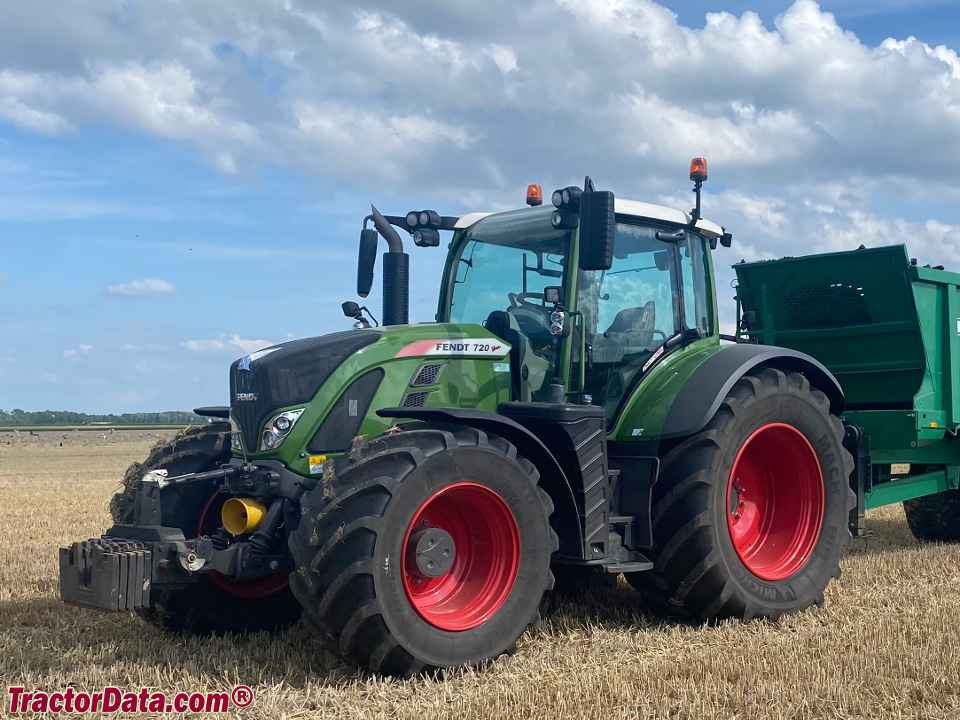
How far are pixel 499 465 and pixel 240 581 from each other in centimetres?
200

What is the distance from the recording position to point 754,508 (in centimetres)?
705

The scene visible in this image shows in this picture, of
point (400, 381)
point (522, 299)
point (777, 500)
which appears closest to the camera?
point (400, 381)

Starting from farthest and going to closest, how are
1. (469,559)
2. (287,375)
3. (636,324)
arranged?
(636,324)
(287,375)
(469,559)

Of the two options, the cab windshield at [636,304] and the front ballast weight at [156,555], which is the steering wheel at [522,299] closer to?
the cab windshield at [636,304]

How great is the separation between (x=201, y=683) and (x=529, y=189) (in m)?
3.94

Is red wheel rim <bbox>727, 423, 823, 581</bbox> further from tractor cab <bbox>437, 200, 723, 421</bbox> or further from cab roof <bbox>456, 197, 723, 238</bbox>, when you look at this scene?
cab roof <bbox>456, 197, 723, 238</bbox>

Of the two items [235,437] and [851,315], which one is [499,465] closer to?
[235,437]

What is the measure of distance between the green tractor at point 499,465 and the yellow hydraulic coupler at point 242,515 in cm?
1

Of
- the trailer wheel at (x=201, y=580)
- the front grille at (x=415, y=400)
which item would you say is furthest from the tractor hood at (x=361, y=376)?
the trailer wheel at (x=201, y=580)

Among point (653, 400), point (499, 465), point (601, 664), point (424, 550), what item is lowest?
point (601, 664)

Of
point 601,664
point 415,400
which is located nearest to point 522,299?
point 415,400

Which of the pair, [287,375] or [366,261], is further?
[366,261]

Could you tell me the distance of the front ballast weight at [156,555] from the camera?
492 cm

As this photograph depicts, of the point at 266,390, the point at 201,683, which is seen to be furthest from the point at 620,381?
the point at 201,683
